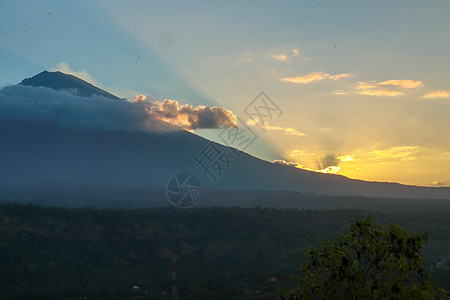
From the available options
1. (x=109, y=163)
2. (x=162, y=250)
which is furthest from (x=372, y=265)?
(x=109, y=163)

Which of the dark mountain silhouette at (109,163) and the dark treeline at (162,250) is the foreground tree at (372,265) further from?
the dark mountain silhouette at (109,163)

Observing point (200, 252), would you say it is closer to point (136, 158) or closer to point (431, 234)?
point (431, 234)

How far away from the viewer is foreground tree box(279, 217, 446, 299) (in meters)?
5.47

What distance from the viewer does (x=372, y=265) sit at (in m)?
5.98

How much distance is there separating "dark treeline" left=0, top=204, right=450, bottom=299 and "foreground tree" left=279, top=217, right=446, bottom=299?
16.8 meters

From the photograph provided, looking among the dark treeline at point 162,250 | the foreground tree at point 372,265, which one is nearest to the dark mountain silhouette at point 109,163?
the dark treeline at point 162,250

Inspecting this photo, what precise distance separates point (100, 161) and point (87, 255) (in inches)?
6377

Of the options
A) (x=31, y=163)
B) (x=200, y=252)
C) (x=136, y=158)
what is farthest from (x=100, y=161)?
(x=200, y=252)

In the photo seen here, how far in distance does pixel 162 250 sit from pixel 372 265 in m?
34.3

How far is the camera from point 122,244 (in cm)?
3834

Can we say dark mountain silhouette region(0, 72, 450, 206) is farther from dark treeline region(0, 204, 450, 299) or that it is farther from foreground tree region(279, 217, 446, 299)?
foreground tree region(279, 217, 446, 299)

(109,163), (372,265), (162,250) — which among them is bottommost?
(162,250)

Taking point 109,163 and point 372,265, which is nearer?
point 372,265

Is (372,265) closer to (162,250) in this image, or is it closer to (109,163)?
(162,250)
